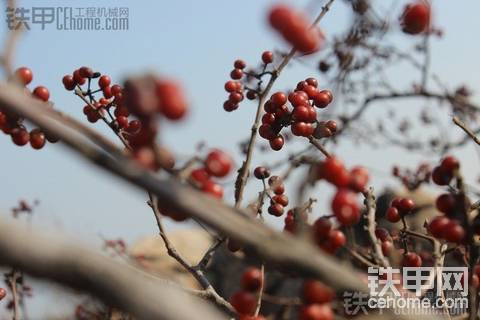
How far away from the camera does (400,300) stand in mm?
1305

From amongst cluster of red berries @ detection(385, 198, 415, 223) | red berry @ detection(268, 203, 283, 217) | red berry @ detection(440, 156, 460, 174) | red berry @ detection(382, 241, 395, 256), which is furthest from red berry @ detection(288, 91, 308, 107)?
red berry @ detection(440, 156, 460, 174)

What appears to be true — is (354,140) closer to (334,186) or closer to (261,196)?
(261,196)

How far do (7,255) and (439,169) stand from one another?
1.15 metres

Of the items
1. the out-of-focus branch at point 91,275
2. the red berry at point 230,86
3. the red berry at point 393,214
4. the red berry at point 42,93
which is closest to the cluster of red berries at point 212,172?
the out-of-focus branch at point 91,275

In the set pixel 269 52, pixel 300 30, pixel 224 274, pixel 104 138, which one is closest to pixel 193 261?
pixel 224 274

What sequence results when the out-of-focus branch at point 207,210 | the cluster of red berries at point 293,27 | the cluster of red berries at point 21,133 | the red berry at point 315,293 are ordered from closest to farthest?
the out-of-focus branch at point 207,210
the red berry at point 315,293
the cluster of red berries at point 21,133
the cluster of red berries at point 293,27

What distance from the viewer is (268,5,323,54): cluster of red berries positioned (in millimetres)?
1838

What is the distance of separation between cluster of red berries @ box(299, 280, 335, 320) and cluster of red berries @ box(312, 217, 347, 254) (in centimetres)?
18

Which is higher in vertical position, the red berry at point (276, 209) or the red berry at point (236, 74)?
the red berry at point (236, 74)

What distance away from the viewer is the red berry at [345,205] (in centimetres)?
122

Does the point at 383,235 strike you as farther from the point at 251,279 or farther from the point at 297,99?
the point at 251,279

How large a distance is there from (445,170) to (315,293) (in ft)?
1.76

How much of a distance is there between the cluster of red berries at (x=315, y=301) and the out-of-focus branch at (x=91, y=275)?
0.55 m

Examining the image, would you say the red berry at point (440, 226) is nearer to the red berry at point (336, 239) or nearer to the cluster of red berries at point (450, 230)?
the cluster of red berries at point (450, 230)
